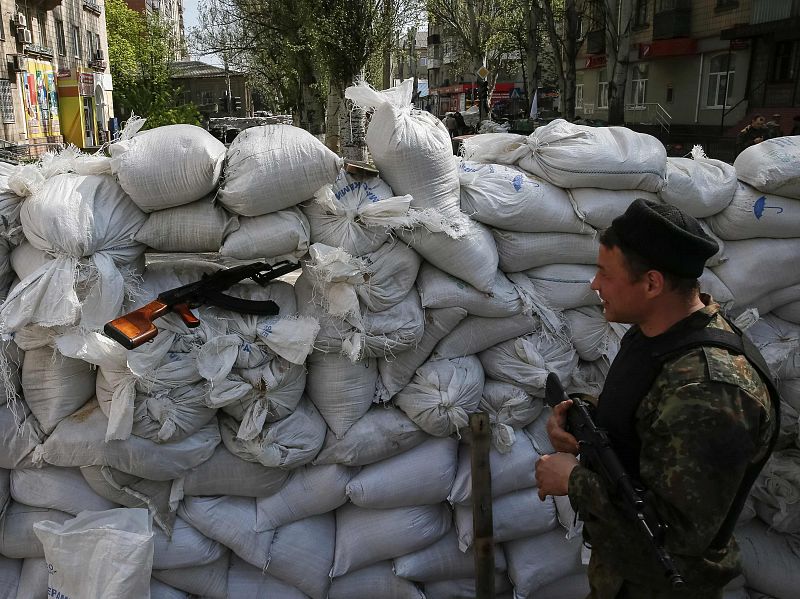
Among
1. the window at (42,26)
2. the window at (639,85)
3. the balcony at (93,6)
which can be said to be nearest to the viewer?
the window at (42,26)

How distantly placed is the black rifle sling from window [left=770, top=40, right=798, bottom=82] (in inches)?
804

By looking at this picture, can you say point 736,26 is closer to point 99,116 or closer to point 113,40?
point 99,116

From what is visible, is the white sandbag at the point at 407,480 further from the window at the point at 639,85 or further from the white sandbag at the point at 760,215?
the window at the point at 639,85

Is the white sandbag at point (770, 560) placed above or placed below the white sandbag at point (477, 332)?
below

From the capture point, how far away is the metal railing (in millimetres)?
24420

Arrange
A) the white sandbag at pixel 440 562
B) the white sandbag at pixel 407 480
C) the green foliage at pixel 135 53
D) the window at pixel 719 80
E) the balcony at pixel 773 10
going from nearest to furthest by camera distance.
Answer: the white sandbag at pixel 407 480
the white sandbag at pixel 440 562
the balcony at pixel 773 10
the window at pixel 719 80
the green foliage at pixel 135 53

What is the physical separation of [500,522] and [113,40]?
42390mm

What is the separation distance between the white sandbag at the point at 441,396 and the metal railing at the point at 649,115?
75.1ft

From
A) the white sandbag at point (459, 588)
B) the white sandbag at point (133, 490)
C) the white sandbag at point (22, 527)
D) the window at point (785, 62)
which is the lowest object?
the white sandbag at point (459, 588)

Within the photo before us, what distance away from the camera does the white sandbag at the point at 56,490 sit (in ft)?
7.72

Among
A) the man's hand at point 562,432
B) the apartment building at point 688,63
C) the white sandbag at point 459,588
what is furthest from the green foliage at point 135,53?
the man's hand at point 562,432

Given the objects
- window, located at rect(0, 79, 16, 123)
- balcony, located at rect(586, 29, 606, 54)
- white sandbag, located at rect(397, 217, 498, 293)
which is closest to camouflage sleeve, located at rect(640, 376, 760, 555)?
white sandbag, located at rect(397, 217, 498, 293)

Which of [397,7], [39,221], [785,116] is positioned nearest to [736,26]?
[785,116]

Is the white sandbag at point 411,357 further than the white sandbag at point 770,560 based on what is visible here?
No
